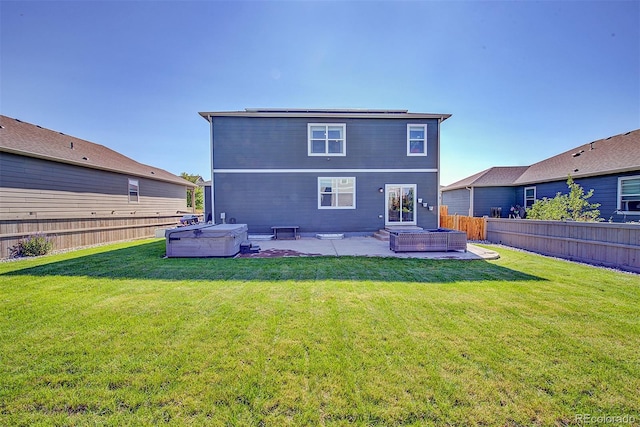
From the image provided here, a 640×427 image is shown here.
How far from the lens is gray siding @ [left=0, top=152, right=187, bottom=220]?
909 cm

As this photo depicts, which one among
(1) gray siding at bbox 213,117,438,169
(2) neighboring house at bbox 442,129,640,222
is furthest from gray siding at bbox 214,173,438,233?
(2) neighboring house at bbox 442,129,640,222

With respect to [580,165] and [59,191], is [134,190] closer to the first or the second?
[59,191]

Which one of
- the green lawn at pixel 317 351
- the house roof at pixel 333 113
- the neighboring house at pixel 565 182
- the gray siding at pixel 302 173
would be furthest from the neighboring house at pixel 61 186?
the neighboring house at pixel 565 182

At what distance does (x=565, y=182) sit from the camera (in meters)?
12.6

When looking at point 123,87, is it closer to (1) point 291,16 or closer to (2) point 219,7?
(2) point 219,7

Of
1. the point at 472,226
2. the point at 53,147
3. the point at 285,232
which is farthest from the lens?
the point at 285,232

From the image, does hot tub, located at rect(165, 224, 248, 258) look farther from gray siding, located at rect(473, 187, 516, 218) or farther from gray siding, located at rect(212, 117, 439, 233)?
gray siding, located at rect(473, 187, 516, 218)

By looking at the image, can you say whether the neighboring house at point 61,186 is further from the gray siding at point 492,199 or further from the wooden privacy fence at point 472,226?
the gray siding at point 492,199

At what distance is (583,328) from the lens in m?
3.06

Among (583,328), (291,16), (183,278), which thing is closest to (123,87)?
(291,16)

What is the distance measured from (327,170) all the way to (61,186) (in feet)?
38.1

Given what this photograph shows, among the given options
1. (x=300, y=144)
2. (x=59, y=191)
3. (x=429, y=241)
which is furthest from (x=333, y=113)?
(x=59, y=191)

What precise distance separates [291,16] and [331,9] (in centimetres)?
150
